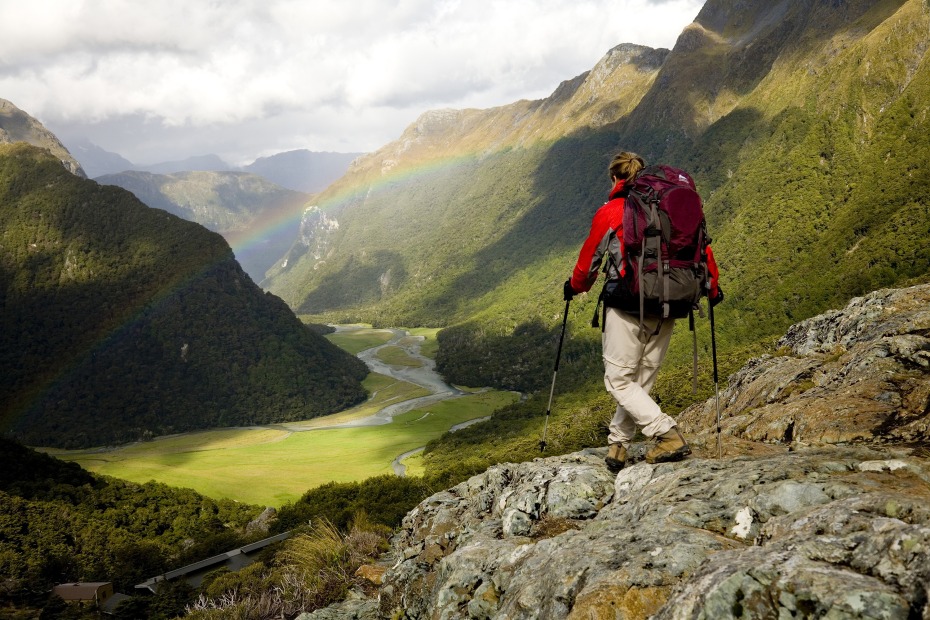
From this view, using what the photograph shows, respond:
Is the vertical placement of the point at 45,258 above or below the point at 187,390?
above

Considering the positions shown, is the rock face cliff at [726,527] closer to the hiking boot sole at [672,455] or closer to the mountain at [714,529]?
the mountain at [714,529]

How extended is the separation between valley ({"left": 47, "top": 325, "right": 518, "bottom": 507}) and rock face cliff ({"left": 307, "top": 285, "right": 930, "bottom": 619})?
74771 millimetres

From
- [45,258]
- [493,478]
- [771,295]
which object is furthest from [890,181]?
[45,258]

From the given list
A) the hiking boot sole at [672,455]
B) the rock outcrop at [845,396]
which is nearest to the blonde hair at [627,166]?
the hiking boot sole at [672,455]

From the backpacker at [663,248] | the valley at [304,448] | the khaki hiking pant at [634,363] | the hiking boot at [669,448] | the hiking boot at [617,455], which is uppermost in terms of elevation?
the backpacker at [663,248]

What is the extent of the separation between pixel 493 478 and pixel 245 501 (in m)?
76.5

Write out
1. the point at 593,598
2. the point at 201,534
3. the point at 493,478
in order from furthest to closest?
the point at 201,534 < the point at 493,478 < the point at 593,598

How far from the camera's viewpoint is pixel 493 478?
13016 mm

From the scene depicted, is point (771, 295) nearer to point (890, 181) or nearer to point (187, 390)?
point (890, 181)

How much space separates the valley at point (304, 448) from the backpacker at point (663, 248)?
78799mm

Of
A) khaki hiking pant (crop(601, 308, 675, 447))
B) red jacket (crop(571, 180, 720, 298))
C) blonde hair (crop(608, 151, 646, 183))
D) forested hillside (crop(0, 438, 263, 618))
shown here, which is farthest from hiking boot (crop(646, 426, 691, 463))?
forested hillside (crop(0, 438, 263, 618))

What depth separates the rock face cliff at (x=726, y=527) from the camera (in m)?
Result: 4.48

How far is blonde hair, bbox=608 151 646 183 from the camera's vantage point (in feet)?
27.7

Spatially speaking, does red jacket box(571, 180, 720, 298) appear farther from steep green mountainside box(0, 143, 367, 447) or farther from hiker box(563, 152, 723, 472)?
steep green mountainside box(0, 143, 367, 447)
